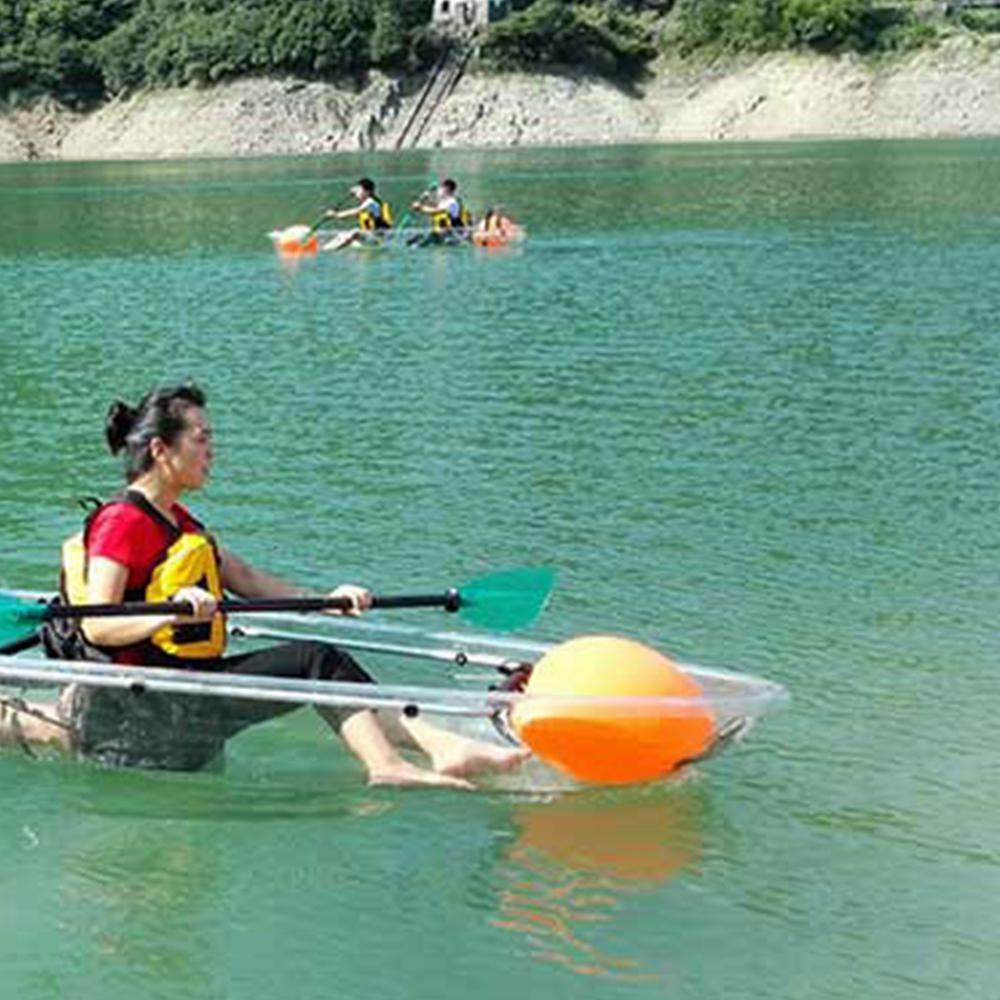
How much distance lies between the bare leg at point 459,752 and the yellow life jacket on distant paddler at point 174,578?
929 millimetres

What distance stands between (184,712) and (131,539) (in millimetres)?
812

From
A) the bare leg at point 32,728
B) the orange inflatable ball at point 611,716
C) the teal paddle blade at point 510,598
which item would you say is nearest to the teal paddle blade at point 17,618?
the bare leg at point 32,728

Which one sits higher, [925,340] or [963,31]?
[963,31]

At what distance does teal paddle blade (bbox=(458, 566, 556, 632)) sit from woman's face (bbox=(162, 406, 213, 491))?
168cm

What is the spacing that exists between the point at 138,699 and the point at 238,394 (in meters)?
12.7

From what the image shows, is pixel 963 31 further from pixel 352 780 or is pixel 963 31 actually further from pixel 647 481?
pixel 352 780

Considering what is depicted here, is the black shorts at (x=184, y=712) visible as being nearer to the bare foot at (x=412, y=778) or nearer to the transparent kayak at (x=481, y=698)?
the transparent kayak at (x=481, y=698)

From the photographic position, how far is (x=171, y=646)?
845cm

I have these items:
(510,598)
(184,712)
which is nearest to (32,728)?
(184,712)

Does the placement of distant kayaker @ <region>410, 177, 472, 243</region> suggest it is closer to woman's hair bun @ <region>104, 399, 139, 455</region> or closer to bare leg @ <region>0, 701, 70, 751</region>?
bare leg @ <region>0, 701, 70, 751</region>

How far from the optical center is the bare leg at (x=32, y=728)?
879 cm

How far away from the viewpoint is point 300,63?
11594cm

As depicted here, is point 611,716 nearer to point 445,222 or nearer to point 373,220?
point 445,222

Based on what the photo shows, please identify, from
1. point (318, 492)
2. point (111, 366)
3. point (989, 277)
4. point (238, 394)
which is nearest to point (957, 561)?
point (318, 492)
